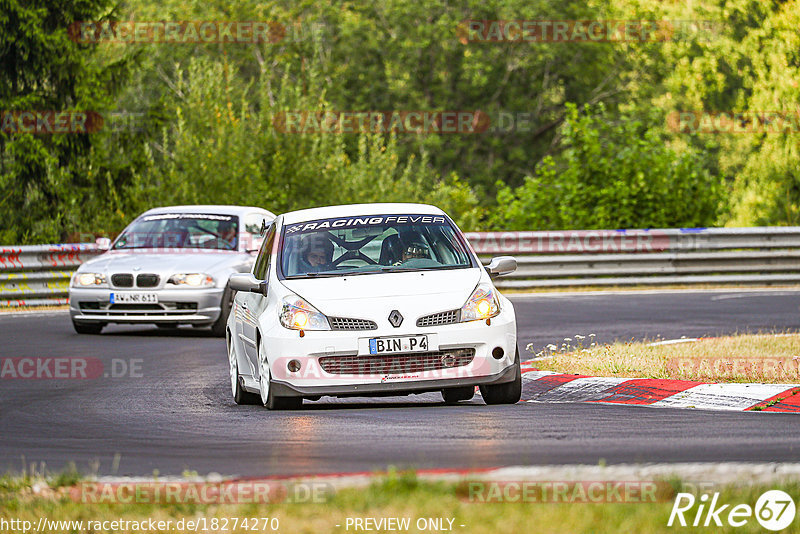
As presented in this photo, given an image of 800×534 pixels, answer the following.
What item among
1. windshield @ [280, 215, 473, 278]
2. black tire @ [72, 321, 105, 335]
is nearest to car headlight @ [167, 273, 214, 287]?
black tire @ [72, 321, 105, 335]

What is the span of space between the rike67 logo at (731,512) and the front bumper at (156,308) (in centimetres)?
1191

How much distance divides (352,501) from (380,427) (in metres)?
3.14

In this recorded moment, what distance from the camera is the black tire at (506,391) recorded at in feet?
33.6

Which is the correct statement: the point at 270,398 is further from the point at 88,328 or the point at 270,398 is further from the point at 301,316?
the point at 88,328

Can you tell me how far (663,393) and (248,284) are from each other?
125 inches

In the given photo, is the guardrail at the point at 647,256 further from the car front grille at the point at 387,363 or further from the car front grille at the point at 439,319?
the car front grille at the point at 387,363

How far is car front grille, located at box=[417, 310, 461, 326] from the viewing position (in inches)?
388

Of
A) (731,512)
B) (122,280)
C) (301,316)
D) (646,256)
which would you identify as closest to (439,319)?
(301,316)

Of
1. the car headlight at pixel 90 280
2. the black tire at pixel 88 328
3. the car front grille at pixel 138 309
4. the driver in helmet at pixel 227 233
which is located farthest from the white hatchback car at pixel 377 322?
the black tire at pixel 88 328

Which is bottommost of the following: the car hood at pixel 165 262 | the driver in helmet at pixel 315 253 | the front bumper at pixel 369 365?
the car hood at pixel 165 262

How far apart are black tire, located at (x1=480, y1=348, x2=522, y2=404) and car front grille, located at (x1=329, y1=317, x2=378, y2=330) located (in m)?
1.09

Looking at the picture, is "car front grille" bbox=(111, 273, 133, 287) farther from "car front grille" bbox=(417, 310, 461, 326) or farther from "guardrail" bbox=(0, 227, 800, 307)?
"guardrail" bbox=(0, 227, 800, 307)

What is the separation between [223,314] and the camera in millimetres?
17250

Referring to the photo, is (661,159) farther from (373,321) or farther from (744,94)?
(744,94)
